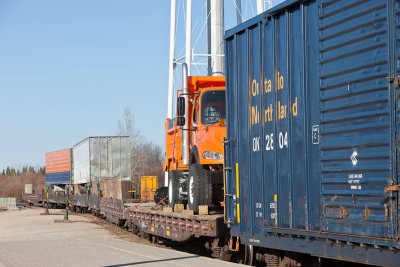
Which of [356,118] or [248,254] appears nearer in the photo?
[356,118]

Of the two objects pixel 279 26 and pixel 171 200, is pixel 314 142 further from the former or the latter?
pixel 171 200

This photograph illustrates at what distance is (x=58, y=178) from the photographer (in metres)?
47.4

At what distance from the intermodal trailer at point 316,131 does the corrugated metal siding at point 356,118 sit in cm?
1

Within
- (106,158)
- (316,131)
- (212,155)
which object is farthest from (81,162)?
(316,131)

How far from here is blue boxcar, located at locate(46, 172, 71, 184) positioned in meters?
43.9

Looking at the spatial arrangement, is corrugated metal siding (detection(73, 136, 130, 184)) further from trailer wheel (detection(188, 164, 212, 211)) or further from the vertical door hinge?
the vertical door hinge

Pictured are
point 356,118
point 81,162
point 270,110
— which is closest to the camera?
point 356,118

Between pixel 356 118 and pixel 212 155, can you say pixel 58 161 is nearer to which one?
pixel 212 155

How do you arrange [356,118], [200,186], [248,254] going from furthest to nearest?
[200,186]
[248,254]
[356,118]

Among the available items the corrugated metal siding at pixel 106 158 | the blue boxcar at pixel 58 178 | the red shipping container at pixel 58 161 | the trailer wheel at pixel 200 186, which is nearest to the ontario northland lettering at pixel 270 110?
the trailer wheel at pixel 200 186

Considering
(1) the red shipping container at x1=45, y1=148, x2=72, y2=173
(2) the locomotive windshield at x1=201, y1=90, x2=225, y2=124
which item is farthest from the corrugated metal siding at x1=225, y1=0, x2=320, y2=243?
(1) the red shipping container at x1=45, y1=148, x2=72, y2=173

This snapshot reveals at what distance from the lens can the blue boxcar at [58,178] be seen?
43881 millimetres

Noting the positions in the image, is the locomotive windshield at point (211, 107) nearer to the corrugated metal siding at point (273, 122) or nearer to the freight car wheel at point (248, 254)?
the corrugated metal siding at point (273, 122)

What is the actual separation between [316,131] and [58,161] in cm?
4117
